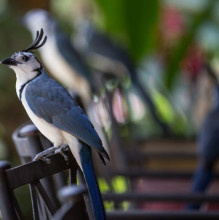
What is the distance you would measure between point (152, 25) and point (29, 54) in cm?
144

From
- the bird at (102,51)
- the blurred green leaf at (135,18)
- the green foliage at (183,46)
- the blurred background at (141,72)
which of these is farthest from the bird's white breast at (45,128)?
the bird at (102,51)

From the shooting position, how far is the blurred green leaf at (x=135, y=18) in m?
2.00

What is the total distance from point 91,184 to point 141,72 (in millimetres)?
2390

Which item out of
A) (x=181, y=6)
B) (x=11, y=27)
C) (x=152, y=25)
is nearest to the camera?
(x=152, y=25)

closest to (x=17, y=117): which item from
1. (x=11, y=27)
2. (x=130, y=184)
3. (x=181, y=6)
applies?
(x=11, y=27)

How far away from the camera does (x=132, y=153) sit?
1731mm

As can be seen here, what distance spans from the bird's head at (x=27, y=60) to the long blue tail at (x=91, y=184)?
9cm

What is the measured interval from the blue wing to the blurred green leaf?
4.52ft

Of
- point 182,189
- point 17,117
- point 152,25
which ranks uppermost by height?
point 152,25

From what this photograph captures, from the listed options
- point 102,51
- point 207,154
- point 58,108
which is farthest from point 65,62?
point 58,108

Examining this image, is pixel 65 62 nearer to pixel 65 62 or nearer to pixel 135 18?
pixel 65 62

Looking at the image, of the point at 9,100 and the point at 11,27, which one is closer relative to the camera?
the point at 9,100

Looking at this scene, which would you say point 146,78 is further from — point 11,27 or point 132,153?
point 132,153

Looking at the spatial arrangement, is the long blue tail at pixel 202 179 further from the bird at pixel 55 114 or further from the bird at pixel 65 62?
the bird at pixel 65 62
